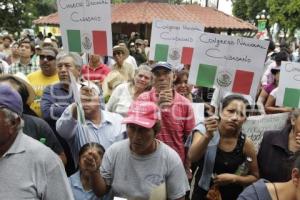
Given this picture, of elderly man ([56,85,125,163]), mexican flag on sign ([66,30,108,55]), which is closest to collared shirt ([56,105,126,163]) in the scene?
elderly man ([56,85,125,163])

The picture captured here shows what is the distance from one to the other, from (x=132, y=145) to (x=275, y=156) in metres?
1.19

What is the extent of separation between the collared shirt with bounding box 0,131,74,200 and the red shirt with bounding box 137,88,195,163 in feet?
5.81

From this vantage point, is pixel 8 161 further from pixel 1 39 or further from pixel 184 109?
pixel 1 39

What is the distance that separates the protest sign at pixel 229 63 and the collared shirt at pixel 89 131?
2.79 feet

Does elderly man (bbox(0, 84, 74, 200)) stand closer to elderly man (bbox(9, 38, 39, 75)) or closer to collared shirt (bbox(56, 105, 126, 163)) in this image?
collared shirt (bbox(56, 105, 126, 163))

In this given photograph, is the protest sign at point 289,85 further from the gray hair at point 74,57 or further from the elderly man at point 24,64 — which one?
the elderly man at point 24,64

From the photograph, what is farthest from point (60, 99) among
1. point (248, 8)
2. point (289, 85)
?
point (248, 8)

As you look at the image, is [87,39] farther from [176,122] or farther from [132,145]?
[132,145]

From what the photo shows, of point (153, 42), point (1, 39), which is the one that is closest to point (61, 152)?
point (153, 42)

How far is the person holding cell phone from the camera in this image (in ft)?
10.8

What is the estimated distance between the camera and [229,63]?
3936 millimetres

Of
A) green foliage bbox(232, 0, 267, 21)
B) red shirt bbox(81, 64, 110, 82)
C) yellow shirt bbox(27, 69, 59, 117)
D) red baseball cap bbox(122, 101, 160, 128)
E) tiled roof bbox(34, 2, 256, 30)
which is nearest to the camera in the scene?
red baseball cap bbox(122, 101, 160, 128)

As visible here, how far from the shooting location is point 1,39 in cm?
1121

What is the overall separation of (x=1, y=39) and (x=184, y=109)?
8.34 metres
